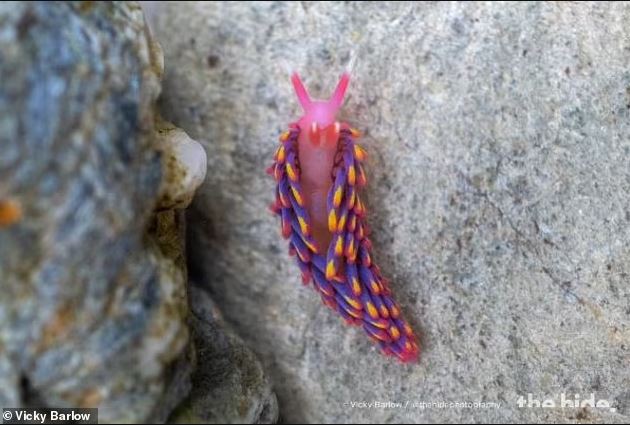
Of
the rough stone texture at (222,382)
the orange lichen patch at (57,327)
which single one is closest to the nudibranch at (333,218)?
the rough stone texture at (222,382)

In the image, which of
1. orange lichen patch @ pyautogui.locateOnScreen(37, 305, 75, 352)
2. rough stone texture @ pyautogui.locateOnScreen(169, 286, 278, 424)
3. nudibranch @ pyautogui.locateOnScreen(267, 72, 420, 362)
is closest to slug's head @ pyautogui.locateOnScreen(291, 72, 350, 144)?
nudibranch @ pyautogui.locateOnScreen(267, 72, 420, 362)

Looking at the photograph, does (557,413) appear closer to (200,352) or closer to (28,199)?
(200,352)

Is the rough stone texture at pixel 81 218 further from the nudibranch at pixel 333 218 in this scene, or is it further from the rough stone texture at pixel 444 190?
the rough stone texture at pixel 444 190

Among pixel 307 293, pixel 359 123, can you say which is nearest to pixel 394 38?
pixel 359 123

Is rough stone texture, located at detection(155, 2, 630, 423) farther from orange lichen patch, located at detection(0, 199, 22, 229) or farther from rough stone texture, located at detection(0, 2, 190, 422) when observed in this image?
orange lichen patch, located at detection(0, 199, 22, 229)

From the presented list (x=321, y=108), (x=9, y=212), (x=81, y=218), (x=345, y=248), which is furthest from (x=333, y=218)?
(x=9, y=212)
